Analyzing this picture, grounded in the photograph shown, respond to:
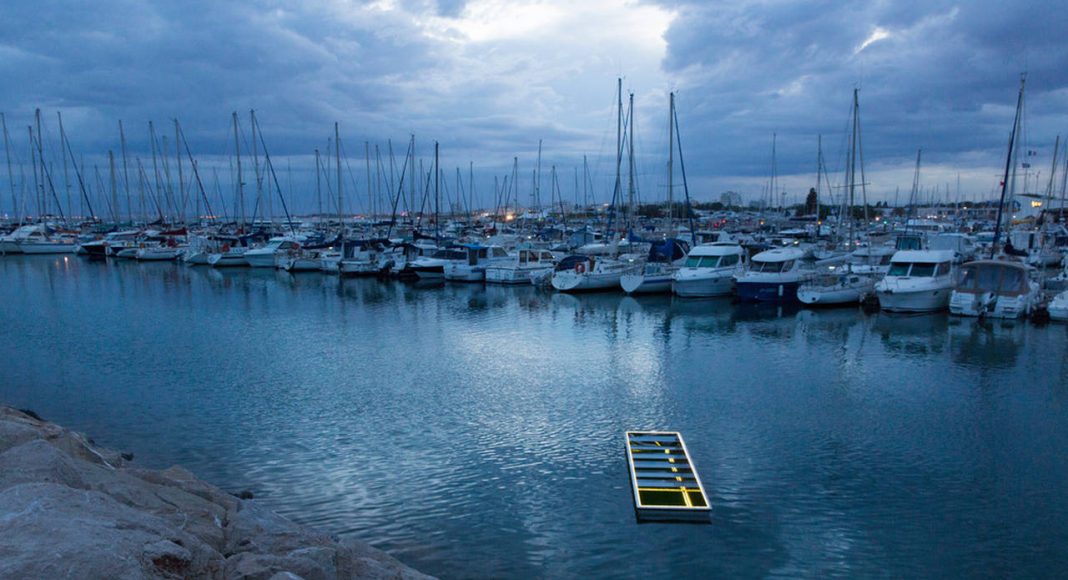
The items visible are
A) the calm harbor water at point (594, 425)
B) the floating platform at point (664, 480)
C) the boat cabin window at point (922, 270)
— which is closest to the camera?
the calm harbor water at point (594, 425)

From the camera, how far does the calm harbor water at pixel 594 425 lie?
9750mm

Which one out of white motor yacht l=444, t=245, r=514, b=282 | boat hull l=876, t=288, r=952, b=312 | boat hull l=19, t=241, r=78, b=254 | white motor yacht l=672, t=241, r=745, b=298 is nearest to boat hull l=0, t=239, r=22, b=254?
boat hull l=19, t=241, r=78, b=254

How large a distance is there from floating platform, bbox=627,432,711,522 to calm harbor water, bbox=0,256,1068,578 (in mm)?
265

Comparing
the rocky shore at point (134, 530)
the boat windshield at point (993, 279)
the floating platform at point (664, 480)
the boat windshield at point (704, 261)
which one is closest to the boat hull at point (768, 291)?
the boat windshield at point (704, 261)

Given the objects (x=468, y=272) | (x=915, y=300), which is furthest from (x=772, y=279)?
(x=468, y=272)

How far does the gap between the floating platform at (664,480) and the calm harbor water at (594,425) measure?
0.87ft

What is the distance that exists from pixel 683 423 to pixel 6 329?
90.5 ft

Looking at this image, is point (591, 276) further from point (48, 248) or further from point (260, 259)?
point (48, 248)

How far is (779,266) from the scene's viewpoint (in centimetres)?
3469

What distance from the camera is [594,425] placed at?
14.9m

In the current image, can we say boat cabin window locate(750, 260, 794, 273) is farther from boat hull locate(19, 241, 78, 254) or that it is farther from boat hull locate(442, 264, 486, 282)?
boat hull locate(19, 241, 78, 254)

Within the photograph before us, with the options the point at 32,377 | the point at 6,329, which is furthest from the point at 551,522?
the point at 6,329

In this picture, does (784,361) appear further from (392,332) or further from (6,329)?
(6,329)

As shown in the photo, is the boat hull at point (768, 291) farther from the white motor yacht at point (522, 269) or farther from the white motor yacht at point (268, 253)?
the white motor yacht at point (268, 253)
